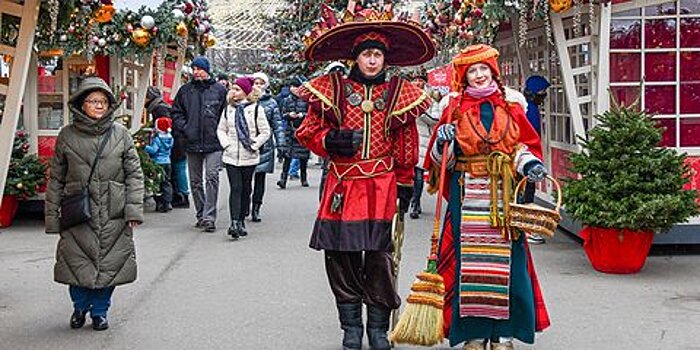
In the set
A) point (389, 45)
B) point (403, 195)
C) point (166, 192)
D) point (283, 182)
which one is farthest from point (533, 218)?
point (283, 182)

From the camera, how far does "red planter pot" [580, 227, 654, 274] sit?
8875mm

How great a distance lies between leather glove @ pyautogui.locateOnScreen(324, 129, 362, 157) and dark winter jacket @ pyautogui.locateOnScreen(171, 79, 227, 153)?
5.76 metres

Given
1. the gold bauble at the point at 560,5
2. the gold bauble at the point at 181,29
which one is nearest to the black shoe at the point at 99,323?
the gold bauble at the point at 560,5

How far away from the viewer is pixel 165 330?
6.96 m

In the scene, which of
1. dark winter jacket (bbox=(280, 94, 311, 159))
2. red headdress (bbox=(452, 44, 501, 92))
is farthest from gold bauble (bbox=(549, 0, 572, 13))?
dark winter jacket (bbox=(280, 94, 311, 159))

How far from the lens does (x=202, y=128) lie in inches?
461

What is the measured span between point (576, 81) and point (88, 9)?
526cm

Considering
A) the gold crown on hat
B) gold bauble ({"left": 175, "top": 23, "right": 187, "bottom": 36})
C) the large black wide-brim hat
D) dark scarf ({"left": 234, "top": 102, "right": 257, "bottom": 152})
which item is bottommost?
dark scarf ({"left": 234, "top": 102, "right": 257, "bottom": 152})

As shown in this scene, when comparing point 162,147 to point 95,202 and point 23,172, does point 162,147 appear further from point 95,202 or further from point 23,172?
point 95,202

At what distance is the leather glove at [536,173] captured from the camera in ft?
18.6

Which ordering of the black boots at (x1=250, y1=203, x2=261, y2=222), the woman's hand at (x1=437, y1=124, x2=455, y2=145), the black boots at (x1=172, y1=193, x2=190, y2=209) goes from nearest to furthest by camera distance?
the woman's hand at (x1=437, y1=124, x2=455, y2=145)
the black boots at (x1=250, y1=203, x2=261, y2=222)
the black boots at (x1=172, y1=193, x2=190, y2=209)

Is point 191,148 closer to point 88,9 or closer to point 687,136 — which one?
point 88,9

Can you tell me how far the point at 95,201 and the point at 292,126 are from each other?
10.1 metres

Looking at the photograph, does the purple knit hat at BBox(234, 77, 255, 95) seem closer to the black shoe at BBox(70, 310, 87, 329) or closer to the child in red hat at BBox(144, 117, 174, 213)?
the child in red hat at BBox(144, 117, 174, 213)
